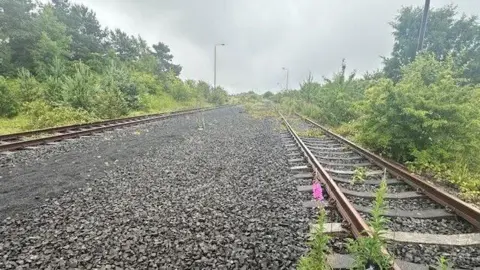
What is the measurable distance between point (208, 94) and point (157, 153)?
3929cm

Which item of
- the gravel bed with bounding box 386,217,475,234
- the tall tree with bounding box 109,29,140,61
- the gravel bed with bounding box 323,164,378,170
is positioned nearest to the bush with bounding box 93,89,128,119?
the gravel bed with bounding box 323,164,378,170

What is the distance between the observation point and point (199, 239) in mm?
3088

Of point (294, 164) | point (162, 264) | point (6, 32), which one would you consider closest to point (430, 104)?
point (294, 164)

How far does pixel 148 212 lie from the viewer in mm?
3771

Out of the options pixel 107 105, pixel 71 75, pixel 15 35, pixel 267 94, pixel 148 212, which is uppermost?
pixel 15 35

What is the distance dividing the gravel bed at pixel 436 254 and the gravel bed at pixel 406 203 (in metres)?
1.07

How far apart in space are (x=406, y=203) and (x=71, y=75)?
3013 centimetres

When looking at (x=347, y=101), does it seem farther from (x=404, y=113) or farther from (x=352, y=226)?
(x=352, y=226)

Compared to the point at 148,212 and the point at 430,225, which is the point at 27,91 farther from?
the point at 430,225

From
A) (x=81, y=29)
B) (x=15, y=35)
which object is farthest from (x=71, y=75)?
(x=81, y=29)

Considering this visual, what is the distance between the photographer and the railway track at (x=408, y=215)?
274 centimetres

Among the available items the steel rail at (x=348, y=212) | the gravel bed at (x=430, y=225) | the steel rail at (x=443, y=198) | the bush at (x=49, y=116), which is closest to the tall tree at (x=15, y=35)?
the bush at (x=49, y=116)

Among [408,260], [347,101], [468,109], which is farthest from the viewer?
[347,101]

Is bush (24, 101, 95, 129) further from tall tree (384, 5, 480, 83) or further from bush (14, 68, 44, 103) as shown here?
tall tree (384, 5, 480, 83)
